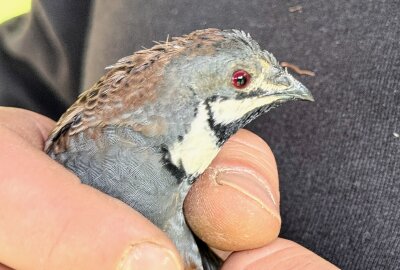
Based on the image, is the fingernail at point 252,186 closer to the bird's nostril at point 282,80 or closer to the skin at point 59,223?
the bird's nostril at point 282,80

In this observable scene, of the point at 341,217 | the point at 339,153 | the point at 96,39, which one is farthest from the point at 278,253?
the point at 96,39

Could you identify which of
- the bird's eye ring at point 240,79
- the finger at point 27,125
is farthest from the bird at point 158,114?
the finger at point 27,125

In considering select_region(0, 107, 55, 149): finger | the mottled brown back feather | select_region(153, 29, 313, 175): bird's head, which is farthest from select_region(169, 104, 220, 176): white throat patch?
select_region(0, 107, 55, 149): finger

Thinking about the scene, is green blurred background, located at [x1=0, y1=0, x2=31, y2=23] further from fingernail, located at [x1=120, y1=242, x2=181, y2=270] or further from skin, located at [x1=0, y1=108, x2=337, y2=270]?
fingernail, located at [x1=120, y1=242, x2=181, y2=270]

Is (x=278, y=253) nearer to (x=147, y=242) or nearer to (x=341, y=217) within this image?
(x=341, y=217)

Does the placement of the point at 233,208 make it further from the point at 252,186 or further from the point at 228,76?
the point at 228,76

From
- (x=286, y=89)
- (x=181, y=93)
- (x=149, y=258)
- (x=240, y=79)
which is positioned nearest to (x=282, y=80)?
(x=286, y=89)

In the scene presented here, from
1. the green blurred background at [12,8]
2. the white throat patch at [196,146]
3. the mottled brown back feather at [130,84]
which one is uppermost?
the mottled brown back feather at [130,84]

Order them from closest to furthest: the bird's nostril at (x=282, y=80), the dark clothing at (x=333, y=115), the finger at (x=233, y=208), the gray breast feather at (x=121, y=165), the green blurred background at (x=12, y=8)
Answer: the gray breast feather at (x=121, y=165) → the bird's nostril at (x=282, y=80) → the finger at (x=233, y=208) → the dark clothing at (x=333, y=115) → the green blurred background at (x=12, y=8)
